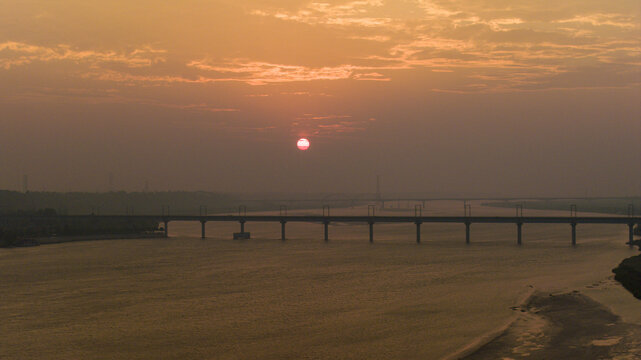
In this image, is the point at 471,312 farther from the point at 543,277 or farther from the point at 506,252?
the point at 506,252

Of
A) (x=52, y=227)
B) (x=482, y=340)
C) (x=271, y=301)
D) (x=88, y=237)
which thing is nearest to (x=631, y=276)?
(x=482, y=340)

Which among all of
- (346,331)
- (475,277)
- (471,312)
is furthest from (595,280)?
(346,331)

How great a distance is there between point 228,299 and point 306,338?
16.6 metres

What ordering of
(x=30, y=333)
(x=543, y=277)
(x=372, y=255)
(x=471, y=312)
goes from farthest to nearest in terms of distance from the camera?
(x=372, y=255) < (x=543, y=277) < (x=471, y=312) < (x=30, y=333)

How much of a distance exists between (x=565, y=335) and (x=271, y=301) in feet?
75.2

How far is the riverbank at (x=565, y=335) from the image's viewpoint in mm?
32719

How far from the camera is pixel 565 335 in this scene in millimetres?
37125

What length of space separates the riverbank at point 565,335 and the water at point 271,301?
1696mm

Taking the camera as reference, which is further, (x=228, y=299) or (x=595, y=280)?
(x=595, y=280)

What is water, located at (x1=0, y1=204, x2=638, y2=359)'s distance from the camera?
36156 millimetres

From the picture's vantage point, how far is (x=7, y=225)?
520ft

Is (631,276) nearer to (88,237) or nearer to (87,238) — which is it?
(87,238)

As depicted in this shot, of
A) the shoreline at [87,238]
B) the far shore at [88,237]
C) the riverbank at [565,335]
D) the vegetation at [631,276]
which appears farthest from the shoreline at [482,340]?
the shoreline at [87,238]

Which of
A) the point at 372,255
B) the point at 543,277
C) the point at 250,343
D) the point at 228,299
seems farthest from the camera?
the point at 372,255
